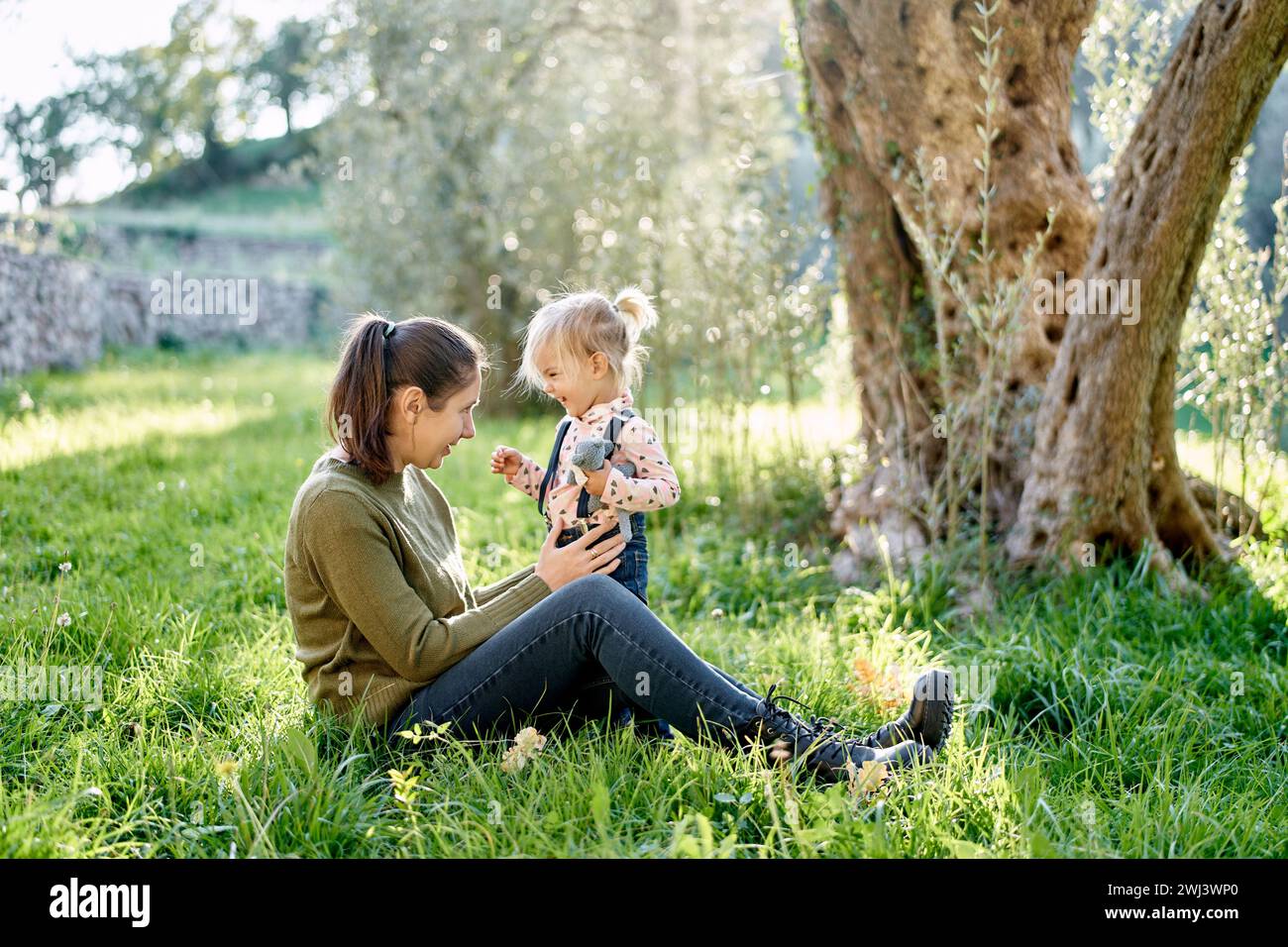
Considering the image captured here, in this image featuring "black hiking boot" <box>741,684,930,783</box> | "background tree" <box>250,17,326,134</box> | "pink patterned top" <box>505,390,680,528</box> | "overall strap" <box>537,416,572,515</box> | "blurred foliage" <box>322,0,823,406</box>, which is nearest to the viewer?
"black hiking boot" <box>741,684,930,783</box>

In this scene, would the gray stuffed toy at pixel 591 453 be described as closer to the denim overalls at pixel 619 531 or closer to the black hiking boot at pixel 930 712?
the denim overalls at pixel 619 531

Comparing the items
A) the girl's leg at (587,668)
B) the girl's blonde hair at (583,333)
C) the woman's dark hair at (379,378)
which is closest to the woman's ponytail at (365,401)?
the woman's dark hair at (379,378)

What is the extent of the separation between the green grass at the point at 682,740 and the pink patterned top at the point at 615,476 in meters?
0.64

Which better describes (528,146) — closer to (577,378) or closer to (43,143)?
(577,378)

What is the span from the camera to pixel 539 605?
269cm

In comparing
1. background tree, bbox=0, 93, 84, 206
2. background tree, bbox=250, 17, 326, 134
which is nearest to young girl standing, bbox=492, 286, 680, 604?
background tree, bbox=0, 93, 84, 206

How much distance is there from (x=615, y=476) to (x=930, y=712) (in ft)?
3.50

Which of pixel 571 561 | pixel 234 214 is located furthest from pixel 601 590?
pixel 234 214

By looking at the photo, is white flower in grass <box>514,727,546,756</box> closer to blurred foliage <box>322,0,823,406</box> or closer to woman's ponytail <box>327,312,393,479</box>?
woman's ponytail <box>327,312,393,479</box>

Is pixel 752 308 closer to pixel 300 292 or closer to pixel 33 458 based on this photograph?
pixel 33 458

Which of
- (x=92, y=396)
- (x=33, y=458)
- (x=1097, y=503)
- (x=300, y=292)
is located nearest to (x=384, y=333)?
(x=1097, y=503)

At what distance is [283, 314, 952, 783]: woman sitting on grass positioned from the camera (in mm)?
2615

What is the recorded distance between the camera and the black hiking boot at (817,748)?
2.69 meters

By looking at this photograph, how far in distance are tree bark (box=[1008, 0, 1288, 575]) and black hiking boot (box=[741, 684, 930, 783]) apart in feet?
6.59
